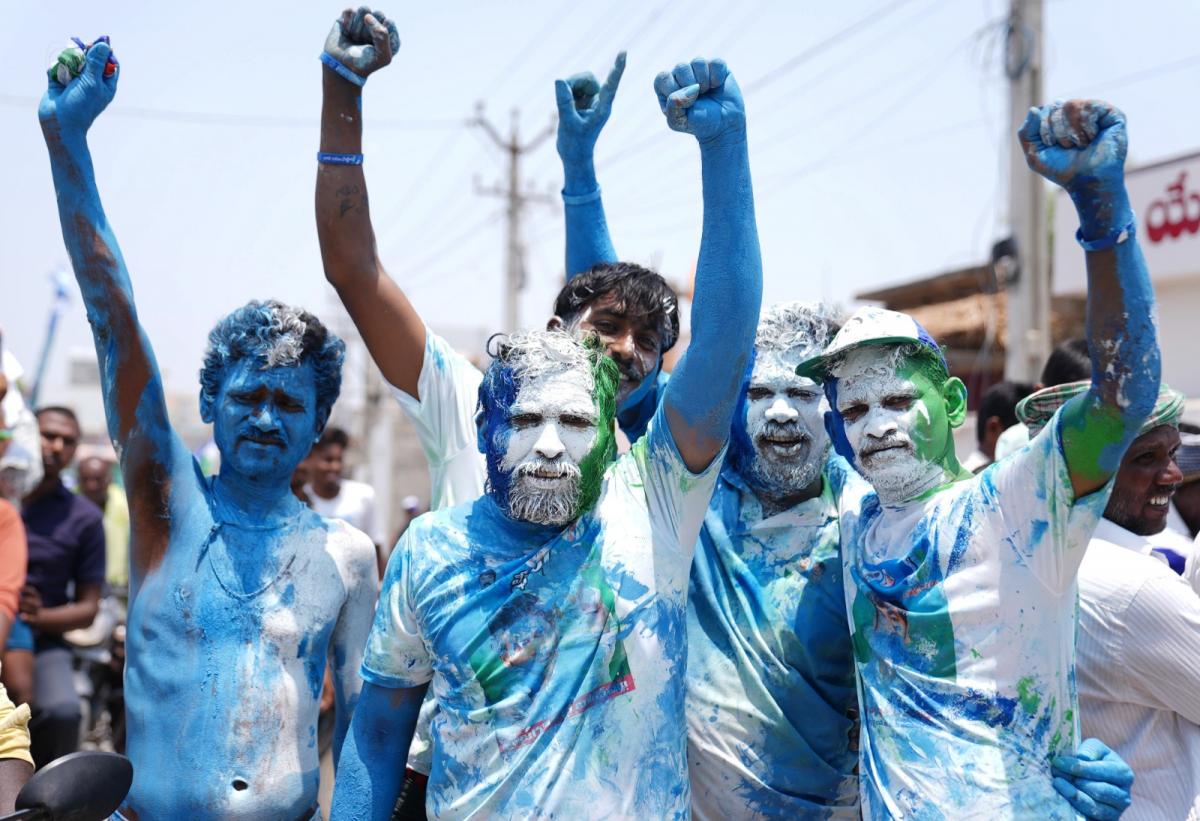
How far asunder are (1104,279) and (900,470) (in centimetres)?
58

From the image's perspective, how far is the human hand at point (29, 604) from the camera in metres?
5.45

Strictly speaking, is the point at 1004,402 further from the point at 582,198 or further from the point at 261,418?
the point at 261,418

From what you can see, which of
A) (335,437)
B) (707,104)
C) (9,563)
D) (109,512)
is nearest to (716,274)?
(707,104)

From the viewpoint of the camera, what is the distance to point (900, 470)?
101 inches

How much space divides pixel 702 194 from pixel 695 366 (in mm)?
382

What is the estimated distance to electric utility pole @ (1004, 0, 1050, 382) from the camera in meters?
9.75

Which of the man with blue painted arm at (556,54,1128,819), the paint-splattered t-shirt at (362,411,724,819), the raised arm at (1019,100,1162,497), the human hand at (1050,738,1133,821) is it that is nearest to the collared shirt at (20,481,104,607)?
the paint-splattered t-shirt at (362,411,724,819)

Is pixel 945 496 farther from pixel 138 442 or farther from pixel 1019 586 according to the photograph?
pixel 138 442

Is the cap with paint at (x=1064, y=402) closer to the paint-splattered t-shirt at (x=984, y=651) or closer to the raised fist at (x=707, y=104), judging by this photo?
the paint-splattered t-shirt at (x=984, y=651)

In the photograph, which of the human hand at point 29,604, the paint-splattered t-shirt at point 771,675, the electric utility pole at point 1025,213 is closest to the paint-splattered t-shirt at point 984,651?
the paint-splattered t-shirt at point 771,675

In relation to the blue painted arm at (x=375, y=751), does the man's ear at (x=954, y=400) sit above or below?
above

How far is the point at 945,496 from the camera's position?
255 centimetres

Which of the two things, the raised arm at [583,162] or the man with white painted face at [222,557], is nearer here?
the man with white painted face at [222,557]

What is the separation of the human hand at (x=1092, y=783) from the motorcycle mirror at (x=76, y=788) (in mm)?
1801
